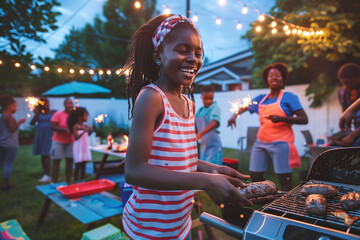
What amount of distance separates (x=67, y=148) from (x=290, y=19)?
7310 millimetres

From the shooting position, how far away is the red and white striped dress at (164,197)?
1022 millimetres

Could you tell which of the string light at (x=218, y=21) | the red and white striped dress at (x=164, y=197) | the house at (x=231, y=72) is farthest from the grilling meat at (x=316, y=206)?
the house at (x=231, y=72)

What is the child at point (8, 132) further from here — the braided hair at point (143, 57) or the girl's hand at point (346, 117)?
the girl's hand at point (346, 117)

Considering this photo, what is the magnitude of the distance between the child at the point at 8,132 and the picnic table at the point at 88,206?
88.1 inches

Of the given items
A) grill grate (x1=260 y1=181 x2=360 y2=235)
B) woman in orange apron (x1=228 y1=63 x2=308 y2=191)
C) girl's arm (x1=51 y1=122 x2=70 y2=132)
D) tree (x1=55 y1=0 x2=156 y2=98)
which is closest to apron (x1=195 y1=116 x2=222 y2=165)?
woman in orange apron (x1=228 y1=63 x2=308 y2=191)

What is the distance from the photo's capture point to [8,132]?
483 centimetres

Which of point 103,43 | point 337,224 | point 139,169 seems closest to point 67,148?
point 139,169

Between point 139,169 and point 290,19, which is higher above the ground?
point 290,19

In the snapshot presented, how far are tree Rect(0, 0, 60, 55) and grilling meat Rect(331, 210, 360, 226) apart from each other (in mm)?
2449

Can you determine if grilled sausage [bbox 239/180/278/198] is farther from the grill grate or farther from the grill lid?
the grill lid

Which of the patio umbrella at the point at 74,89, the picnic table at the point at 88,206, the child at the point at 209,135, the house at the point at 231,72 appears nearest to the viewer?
the picnic table at the point at 88,206

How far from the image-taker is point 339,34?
620 centimetres

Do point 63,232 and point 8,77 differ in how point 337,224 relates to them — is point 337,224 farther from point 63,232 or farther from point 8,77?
point 63,232

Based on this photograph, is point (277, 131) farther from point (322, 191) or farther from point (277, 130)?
point (322, 191)
